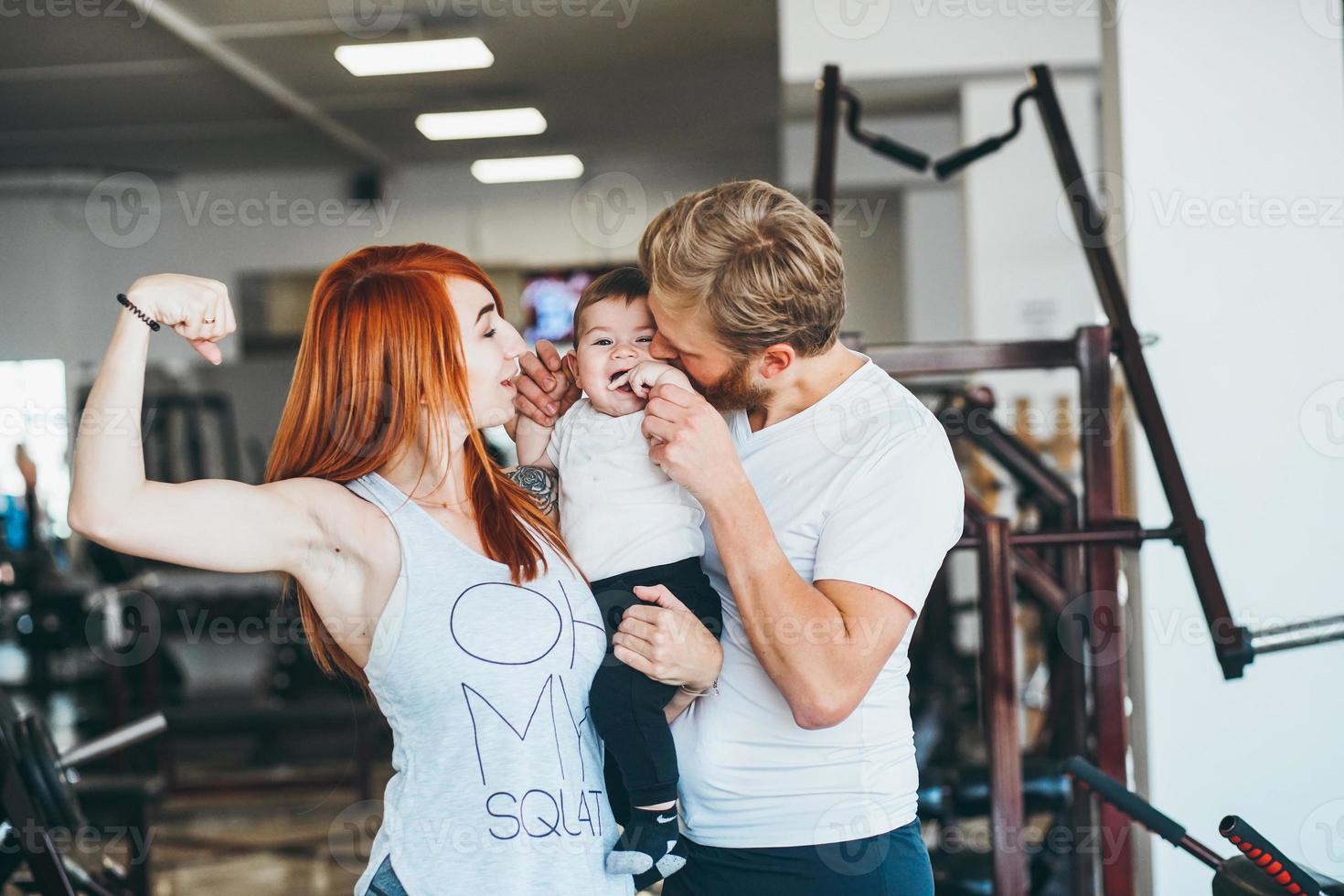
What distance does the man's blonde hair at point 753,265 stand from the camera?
1.26 meters

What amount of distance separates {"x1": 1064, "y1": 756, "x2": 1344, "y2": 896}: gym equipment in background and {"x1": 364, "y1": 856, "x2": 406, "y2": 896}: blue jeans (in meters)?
0.99

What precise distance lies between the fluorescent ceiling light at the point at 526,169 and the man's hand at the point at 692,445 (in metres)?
5.90

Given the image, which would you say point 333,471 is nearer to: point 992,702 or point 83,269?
point 992,702

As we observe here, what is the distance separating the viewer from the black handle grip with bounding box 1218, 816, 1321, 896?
136 centimetres

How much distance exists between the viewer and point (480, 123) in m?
6.21

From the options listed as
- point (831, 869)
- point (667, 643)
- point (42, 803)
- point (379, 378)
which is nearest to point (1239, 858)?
point (831, 869)

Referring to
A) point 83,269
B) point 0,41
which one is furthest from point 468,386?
point 83,269

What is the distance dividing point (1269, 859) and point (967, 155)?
5.41 ft

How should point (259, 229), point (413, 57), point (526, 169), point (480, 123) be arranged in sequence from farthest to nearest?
point (259, 229) < point (526, 169) < point (480, 123) < point (413, 57)

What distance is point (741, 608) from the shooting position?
4.01 feet

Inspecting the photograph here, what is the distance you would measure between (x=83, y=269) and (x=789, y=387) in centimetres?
709

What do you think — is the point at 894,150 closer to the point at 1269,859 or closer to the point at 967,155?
the point at 967,155

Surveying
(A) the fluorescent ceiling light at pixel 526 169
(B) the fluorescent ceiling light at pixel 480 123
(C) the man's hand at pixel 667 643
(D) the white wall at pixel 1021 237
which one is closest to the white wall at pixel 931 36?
(D) the white wall at pixel 1021 237

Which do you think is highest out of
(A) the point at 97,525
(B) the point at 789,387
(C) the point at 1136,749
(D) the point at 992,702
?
(B) the point at 789,387
